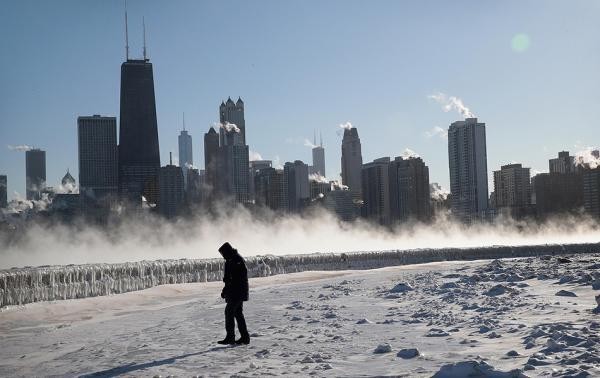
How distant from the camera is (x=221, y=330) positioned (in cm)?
1670

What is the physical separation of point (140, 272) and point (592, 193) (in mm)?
177734

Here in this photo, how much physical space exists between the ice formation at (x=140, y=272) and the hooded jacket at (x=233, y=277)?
13.5m

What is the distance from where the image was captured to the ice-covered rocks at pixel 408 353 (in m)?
11.6

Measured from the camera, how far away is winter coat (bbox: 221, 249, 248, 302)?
46.1ft

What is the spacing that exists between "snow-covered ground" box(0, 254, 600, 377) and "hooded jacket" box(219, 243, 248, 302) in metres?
1.04

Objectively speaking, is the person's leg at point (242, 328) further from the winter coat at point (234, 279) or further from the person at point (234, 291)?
the winter coat at point (234, 279)

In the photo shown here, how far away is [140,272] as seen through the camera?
116 feet

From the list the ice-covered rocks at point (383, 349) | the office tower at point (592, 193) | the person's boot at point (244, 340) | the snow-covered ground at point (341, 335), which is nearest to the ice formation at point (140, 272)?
the snow-covered ground at point (341, 335)

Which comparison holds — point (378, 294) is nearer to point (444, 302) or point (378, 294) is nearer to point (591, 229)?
point (444, 302)

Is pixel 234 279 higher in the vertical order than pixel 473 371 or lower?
higher

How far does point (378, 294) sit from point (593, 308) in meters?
10.2

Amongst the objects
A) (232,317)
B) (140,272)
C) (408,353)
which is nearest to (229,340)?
(232,317)

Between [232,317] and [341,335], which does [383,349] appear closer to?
[341,335]

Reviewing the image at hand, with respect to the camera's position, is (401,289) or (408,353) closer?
(408,353)
